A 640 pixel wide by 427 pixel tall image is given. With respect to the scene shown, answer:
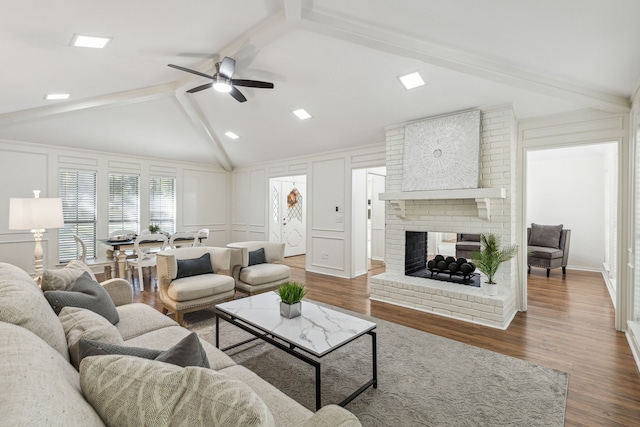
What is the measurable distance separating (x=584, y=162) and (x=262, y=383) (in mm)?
7564

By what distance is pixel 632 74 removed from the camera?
2635 millimetres

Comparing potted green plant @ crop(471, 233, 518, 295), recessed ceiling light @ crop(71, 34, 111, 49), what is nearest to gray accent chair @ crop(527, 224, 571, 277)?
potted green plant @ crop(471, 233, 518, 295)

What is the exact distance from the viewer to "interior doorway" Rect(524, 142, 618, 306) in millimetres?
5906

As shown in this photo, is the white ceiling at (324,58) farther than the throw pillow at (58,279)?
Yes

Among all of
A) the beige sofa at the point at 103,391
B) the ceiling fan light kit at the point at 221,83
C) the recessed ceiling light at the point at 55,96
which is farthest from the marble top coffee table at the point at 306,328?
the recessed ceiling light at the point at 55,96

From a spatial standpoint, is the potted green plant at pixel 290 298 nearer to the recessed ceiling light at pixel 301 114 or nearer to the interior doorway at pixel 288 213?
the recessed ceiling light at pixel 301 114

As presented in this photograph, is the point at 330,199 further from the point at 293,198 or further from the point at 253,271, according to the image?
the point at 293,198

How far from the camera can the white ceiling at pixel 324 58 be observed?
2.27m

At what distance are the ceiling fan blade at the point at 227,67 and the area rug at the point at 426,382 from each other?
2.79 metres

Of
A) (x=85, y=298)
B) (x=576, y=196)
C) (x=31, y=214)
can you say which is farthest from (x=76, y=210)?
(x=576, y=196)

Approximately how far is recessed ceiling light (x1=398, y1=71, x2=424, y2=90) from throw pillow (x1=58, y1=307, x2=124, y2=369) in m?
3.49

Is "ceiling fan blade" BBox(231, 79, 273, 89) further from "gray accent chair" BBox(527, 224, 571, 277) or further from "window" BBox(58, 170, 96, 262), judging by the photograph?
"gray accent chair" BBox(527, 224, 571, 277)

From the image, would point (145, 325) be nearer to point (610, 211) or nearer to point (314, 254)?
point (314, 254)

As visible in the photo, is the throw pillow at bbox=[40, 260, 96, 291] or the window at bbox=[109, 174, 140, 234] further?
the window at bbox=[109, 174, 140, 234]
